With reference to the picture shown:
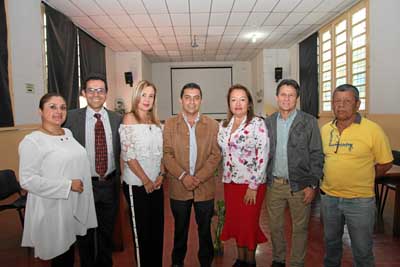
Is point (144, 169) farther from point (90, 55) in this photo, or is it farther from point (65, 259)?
point (90, 55)

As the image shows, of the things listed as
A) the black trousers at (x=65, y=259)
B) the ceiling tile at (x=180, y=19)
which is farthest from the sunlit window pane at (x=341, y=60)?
the black trousers at (x=65, y=259)

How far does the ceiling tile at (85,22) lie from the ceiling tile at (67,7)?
20 cm

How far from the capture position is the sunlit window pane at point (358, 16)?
4.95 metres

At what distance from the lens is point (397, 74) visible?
174 inches

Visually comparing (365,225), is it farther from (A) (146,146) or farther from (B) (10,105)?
(B) (10,105)

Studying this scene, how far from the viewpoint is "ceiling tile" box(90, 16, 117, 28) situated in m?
5.47

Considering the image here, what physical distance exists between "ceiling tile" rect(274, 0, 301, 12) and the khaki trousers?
151 inches

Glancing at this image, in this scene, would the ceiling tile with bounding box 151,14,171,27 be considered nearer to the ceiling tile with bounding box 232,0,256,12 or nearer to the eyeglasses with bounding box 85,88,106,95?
the ceiling tile with bounding box 232,0,256,12

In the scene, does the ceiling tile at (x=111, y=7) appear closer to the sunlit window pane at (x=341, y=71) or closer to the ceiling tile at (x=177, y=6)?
the ceiling tile at (x=177, y=6)

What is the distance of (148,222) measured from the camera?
2.09 m

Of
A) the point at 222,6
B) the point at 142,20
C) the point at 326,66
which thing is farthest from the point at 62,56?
the point at 326,66

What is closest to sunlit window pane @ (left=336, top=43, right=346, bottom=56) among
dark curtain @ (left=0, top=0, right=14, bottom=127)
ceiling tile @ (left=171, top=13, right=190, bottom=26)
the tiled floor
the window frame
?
the window frame

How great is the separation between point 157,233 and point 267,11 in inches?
180

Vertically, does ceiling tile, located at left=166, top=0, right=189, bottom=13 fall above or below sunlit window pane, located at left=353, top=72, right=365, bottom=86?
above
